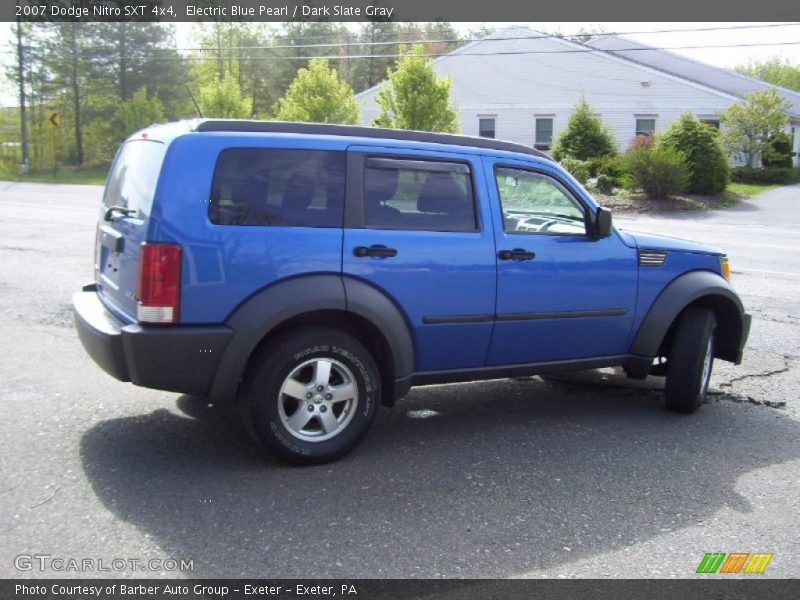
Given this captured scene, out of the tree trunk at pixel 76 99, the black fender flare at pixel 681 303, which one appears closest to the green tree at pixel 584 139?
the black fender flare at pixel 681 303

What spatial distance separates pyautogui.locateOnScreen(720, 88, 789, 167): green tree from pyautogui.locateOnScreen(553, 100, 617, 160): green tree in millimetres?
6048

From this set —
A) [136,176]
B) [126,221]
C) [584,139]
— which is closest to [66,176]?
[584,139]

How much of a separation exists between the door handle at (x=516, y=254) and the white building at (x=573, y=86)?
35.3 m

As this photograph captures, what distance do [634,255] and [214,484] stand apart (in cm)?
317

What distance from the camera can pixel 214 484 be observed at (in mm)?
4266

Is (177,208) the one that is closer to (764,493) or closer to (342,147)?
(342,147)

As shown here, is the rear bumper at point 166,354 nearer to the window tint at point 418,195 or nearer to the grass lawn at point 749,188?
the window tint at point 418,195

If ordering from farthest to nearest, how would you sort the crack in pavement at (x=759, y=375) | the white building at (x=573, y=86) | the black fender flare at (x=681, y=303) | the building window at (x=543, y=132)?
the building window at (x=543, y=132), the white building at (x=573, y=86), the crack in pavement at (x=759, y=375), the black fender flare at (x=681, y=303)

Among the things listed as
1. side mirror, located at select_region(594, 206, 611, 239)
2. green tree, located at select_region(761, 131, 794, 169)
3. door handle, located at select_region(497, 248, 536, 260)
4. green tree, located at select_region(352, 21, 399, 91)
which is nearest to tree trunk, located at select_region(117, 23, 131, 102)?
green tree, located at select_region(352, 21, 399, 91)

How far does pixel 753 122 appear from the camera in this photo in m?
35.5

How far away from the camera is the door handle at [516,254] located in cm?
499

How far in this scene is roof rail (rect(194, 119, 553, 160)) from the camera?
14.5 feet

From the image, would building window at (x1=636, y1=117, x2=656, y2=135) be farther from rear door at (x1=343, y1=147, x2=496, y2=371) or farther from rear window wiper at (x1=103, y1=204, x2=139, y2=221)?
rear window wiper at (x1=103, y1=204, x2=139, y2=221)

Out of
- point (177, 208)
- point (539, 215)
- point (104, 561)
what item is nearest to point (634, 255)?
point (539, 215)
